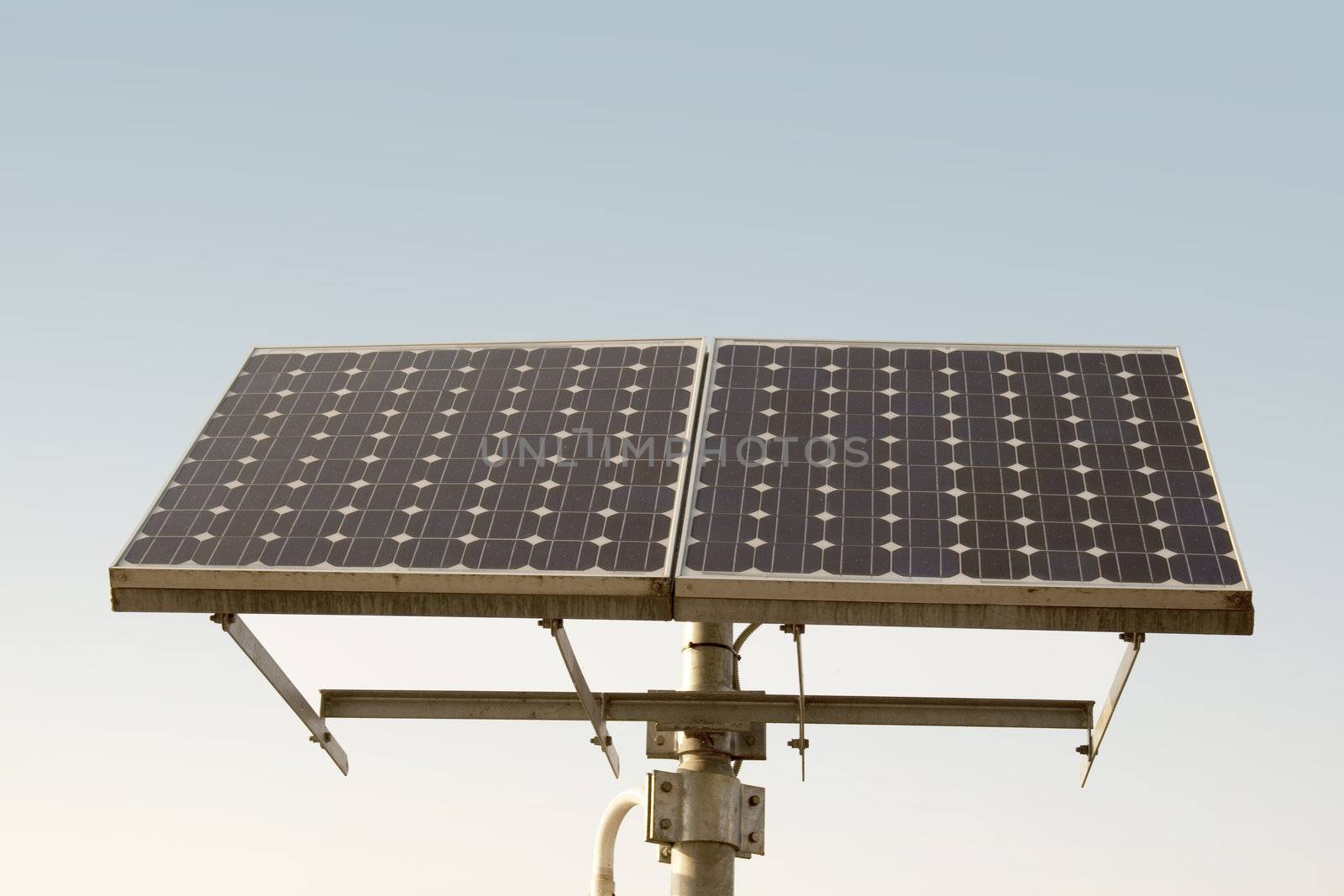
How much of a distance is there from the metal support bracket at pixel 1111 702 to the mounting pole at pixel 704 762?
3.38m

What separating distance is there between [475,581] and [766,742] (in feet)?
11.4

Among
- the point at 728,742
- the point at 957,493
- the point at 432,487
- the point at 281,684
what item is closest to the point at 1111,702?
the point at 957,493

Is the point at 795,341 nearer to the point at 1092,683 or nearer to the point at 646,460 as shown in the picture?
the point at 646,460

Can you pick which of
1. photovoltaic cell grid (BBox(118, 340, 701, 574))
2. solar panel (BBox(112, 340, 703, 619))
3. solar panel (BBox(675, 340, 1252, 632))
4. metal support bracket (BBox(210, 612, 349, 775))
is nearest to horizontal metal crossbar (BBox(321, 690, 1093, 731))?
solar panel (BBox(675, 340, 1252, 632))

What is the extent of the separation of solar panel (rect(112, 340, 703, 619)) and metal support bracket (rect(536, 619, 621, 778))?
0.18 m

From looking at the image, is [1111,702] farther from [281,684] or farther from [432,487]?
[281,684]

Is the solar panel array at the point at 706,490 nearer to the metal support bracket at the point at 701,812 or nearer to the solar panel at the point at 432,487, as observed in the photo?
the solar panel at the point at 432,487

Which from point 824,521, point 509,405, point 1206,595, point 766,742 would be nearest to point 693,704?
point 766,742

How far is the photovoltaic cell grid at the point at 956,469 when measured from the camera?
1402 centimetres

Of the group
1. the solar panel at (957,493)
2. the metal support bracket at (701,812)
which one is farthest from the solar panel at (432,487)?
the metal support bracket at (701,812)

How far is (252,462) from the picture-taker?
16297mm

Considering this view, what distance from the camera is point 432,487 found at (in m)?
15.5

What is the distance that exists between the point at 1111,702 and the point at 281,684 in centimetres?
778

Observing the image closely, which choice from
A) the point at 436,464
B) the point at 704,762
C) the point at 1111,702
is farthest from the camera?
the point at 436,464
